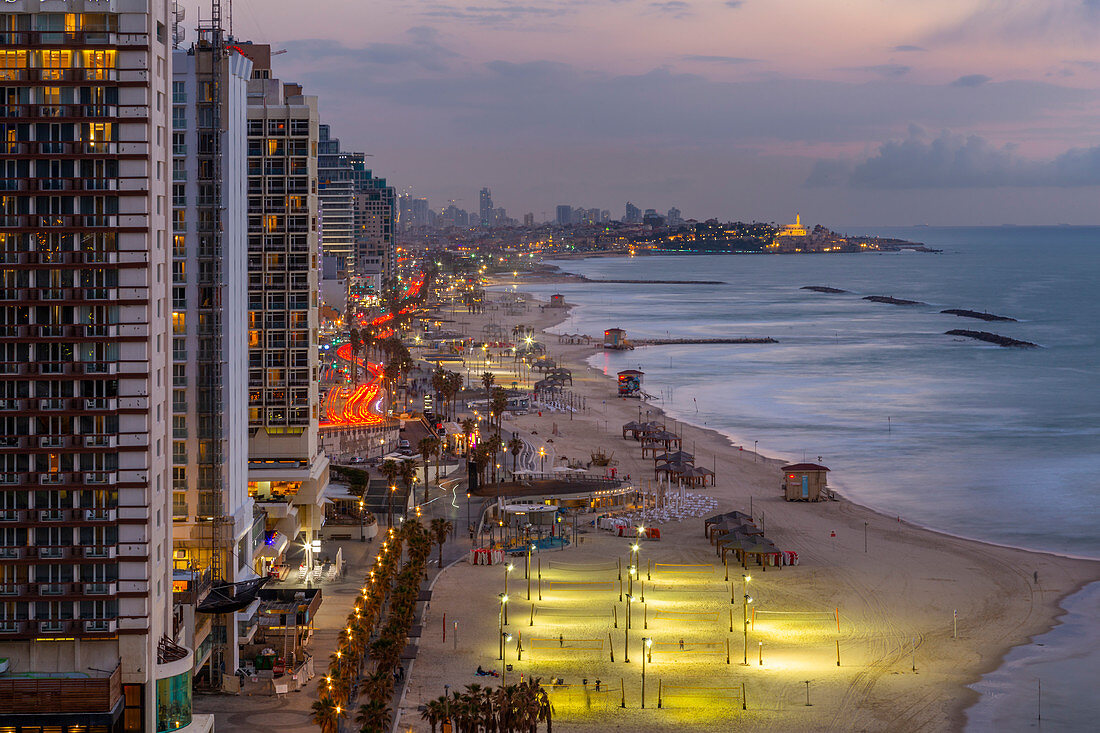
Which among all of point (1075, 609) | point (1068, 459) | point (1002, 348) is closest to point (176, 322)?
point (1075, 609)

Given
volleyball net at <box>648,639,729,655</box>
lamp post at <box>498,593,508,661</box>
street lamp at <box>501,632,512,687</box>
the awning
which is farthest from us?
the awning

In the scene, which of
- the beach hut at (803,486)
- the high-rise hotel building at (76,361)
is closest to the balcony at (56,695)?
the high-rise hotel building at (76,361)

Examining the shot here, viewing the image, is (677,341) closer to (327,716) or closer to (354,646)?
(354,646)

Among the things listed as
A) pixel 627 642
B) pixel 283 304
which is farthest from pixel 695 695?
pixel 283 304

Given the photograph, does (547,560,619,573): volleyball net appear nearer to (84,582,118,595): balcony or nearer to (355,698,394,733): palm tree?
(355,698,394,733): palm tree

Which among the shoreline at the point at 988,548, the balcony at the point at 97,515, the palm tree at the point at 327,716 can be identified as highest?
the balcony at the point at 97,515

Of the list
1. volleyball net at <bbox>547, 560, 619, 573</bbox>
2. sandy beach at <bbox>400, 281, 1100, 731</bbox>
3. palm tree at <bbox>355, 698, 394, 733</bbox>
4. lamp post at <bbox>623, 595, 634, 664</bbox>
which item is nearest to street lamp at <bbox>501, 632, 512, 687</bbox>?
sandy beach at <bbox>400, 281, 1100, 731</bbox>

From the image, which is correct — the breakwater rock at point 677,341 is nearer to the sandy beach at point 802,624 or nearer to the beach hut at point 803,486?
the beach hut at point 803,486
